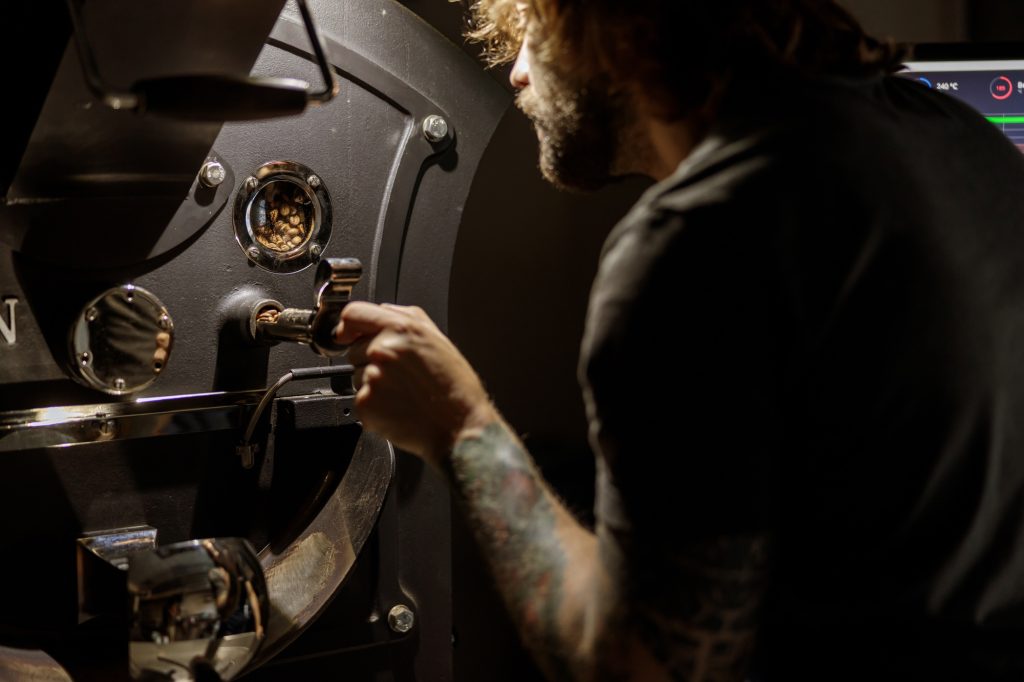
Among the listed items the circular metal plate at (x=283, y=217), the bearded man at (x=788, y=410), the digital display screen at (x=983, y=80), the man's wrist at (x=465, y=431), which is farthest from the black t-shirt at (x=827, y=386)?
the digital display screen at (x=983, y=80)

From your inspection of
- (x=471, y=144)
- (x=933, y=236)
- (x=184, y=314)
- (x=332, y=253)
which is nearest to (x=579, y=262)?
(x=471, y=144)

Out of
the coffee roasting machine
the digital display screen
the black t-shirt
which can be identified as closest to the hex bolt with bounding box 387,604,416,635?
the coffee roasting machine

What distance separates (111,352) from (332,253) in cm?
22

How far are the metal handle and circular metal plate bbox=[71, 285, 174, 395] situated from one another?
239 mm

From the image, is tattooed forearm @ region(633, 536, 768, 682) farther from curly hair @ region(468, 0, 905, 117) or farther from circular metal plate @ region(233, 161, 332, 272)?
circular metal plate @ region(233, 161, 332, 272)

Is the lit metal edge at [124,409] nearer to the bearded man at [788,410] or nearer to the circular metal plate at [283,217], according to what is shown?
the circular metal plate at [283,217]

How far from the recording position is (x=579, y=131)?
0.88 metres

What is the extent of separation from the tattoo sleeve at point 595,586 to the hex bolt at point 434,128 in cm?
35

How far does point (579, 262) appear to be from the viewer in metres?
1.68

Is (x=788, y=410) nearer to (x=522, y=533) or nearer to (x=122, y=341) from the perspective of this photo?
(x=522, y=533)

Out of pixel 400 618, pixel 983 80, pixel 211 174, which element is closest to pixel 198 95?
pixel 211 174

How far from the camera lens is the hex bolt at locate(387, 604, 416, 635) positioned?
3.22ft

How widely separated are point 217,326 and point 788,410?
19.2 inches

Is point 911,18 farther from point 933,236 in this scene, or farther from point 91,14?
point 91,14
